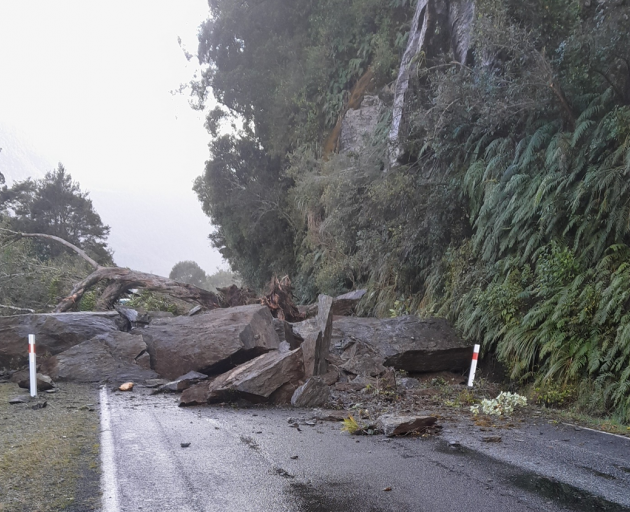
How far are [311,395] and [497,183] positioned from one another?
7037mm

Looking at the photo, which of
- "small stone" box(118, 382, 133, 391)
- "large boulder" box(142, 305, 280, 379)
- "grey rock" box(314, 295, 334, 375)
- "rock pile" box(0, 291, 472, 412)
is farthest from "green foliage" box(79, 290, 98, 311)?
"grey rock" box(314, 295, 334, 375)

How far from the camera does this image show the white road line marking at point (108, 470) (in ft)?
12.2

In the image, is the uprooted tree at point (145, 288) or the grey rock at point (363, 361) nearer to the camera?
the grey rock at point (363, 361)

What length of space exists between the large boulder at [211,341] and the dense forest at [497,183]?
454 cm

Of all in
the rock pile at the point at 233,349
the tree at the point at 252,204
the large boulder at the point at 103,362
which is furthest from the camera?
the tree at the point at 252,204

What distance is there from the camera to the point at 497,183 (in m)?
11.9

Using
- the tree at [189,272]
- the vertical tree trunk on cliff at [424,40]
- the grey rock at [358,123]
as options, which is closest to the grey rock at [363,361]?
the vertical tree trunk on cliff at [424,40]

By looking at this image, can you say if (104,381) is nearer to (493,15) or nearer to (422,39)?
(493,15)

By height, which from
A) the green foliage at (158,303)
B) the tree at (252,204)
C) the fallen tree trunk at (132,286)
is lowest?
the green foliage at (158,303)

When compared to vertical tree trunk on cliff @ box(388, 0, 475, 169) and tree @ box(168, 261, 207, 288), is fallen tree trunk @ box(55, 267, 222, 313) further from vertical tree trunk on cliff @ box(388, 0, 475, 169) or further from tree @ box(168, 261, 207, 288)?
tree @ box(168, 261, 207, 288)

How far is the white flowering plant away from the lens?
24.5 feet

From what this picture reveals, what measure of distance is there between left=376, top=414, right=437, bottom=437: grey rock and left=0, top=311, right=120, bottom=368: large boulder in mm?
8371

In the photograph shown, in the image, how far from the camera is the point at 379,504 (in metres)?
3.79

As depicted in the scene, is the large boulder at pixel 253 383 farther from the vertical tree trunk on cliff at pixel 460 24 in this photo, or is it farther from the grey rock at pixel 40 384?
the vertical tree trunk on cliff at pixel 460 24
